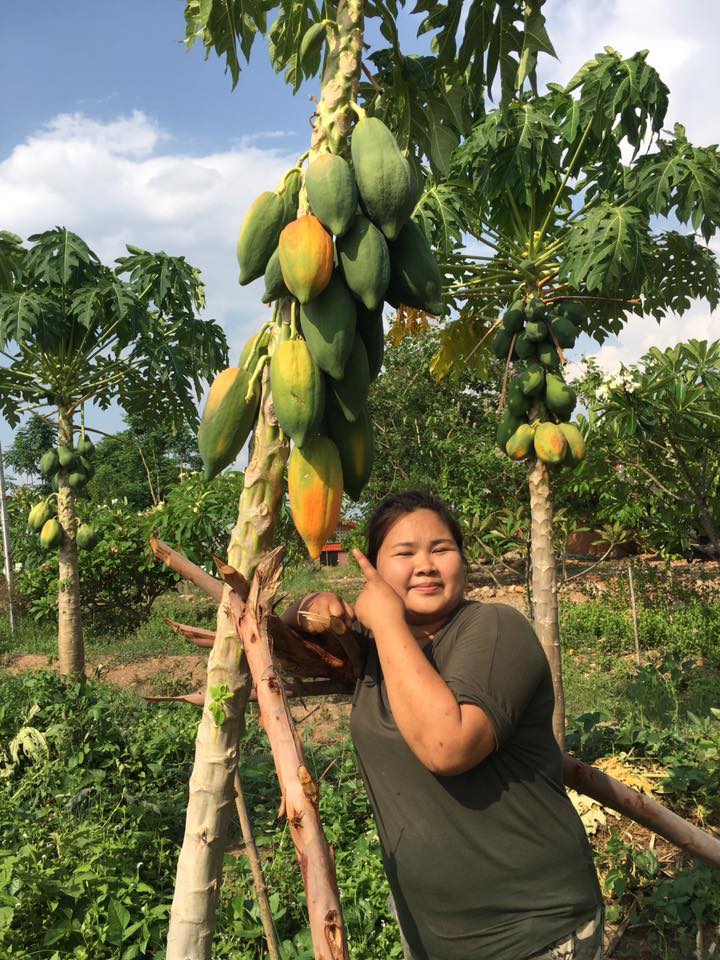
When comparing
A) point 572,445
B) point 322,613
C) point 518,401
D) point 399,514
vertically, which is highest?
point 518,401

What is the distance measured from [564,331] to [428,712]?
376 cm

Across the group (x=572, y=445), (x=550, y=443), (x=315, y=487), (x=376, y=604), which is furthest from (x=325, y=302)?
(x=572, y=445)

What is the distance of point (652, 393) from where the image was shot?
5.92m

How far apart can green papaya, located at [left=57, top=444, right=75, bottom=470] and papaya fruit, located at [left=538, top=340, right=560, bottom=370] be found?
3.59 metres

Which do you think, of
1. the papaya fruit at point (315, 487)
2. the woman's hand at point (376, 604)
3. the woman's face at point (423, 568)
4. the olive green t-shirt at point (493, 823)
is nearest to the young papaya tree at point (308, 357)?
the papaya fruit at point (315, 487)

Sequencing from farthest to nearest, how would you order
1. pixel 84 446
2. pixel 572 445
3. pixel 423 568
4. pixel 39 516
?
pixel 84 446, pixel 39 516, pixel 572 445, pixel 423 568

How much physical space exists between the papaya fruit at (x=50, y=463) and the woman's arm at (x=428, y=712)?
5.21 m

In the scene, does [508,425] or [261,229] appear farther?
[508,425]

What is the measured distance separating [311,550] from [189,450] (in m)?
24.1

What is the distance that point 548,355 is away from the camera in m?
4.57

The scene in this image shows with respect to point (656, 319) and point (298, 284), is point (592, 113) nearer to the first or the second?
point (656, 319)

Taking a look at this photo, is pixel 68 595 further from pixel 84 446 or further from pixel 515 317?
pixel 515 317

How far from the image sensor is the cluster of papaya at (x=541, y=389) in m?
4.40

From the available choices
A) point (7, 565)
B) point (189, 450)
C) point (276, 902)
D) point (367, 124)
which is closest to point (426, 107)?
point (367, 124)
